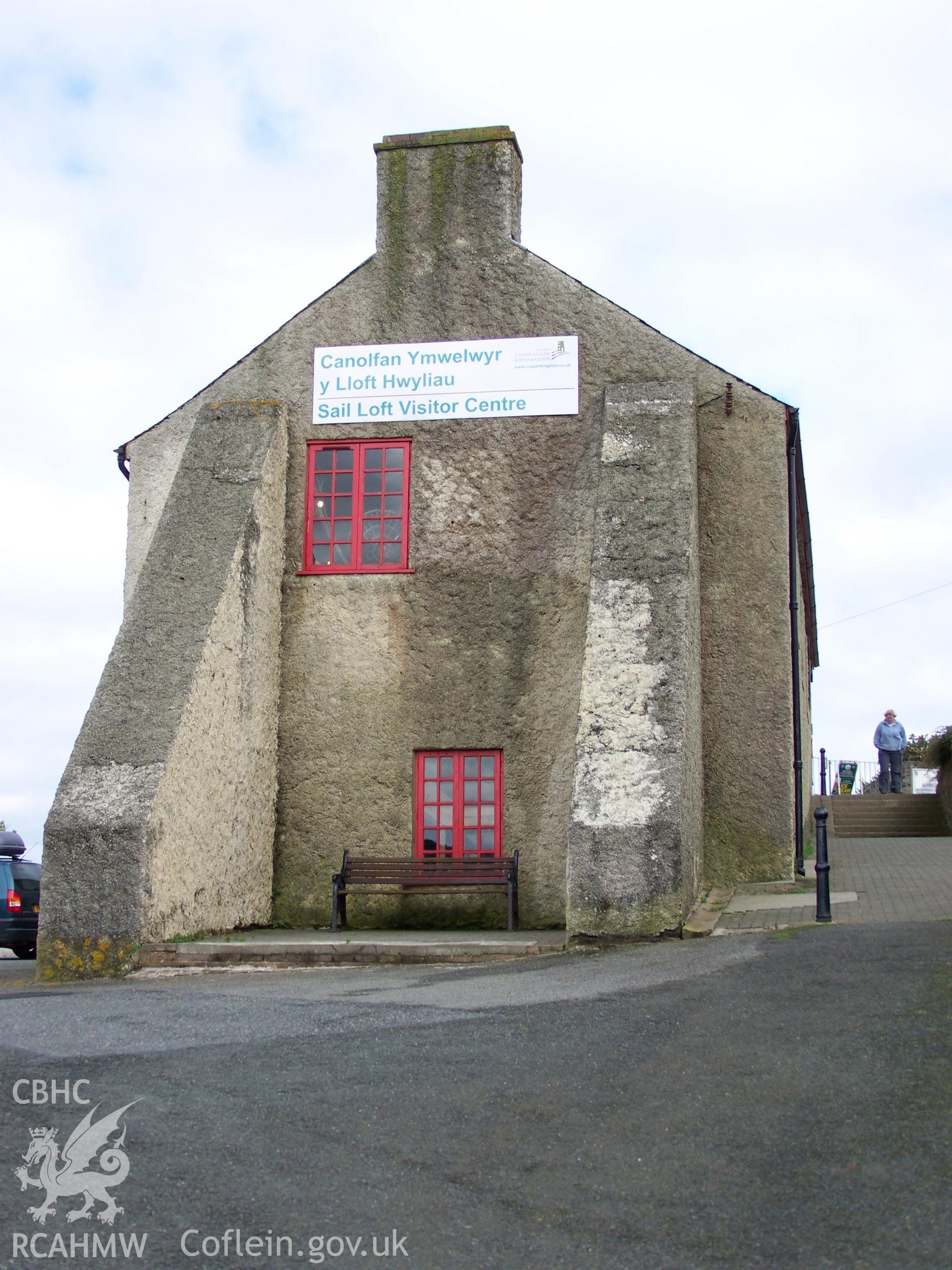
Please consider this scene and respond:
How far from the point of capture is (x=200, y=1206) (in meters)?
4.50

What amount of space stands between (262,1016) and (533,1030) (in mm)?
1747

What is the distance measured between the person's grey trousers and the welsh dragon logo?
879 inches

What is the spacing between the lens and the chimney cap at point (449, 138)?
46.6ft

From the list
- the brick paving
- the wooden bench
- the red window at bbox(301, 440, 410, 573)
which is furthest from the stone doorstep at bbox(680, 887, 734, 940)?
the red window at bbox(301, 440, 410, 573)

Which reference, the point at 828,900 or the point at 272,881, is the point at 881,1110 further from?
the point at 272,881

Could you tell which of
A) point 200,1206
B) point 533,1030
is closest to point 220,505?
point 533,1030

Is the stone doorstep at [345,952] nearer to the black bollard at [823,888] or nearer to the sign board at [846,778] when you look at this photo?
the black bollard at [823,888]

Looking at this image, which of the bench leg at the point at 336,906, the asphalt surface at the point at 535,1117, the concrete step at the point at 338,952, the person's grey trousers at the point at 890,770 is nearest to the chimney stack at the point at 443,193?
the bench leg at the point at 336,906

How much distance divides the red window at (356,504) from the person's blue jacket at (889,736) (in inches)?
580

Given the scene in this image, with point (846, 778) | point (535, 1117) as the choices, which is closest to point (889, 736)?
point (846, 778)

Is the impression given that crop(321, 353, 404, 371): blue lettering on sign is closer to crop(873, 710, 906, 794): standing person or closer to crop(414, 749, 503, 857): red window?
crop(414, 749, 503, 857): red window

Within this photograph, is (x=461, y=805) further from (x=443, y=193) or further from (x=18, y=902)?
(x=443, y=193)

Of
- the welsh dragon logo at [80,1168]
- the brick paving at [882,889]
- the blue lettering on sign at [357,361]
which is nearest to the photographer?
the welsh dragon logo at [80,1168]

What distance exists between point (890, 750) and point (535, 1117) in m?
21.3
